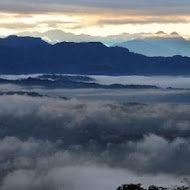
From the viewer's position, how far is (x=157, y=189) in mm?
114125

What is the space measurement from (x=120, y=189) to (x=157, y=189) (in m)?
8.42

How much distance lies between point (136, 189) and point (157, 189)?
574cm

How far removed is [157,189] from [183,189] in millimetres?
8292

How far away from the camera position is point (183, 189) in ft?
352

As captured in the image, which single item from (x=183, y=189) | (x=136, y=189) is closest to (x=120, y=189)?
(x=136, y=189)

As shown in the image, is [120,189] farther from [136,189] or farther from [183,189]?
[183,189]

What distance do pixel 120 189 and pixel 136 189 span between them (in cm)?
384

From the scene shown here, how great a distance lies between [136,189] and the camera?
365 feet

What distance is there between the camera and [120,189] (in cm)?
11300

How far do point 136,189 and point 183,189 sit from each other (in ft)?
34.0
